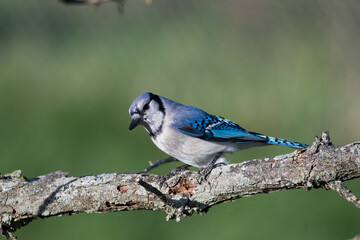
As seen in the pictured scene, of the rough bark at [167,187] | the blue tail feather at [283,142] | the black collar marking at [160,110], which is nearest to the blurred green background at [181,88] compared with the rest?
the black collar marking at [160,110]

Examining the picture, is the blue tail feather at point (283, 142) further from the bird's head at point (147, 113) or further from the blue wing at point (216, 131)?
the bird's head at point (147, 113)

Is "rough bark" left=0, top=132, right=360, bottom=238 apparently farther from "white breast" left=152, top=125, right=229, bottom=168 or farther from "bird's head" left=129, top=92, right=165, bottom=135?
"bird's head" left=129, top=92, right=165, bottom=135

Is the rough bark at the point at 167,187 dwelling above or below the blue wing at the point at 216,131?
below

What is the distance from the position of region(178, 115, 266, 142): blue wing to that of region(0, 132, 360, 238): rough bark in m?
0.58

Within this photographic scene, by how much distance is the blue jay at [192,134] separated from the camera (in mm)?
2832

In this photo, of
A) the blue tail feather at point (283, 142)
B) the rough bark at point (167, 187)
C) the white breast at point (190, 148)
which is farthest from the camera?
the white breast at point (190, 148)

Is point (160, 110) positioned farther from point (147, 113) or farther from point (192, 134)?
point (192, 134)

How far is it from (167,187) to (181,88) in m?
2.18

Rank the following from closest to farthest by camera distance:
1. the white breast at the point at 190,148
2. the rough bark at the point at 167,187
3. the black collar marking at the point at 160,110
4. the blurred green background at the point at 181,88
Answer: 1. the rough bark at the point at 167,187
2. the white breast at the point at 190,148
3. the black collar marking at the point at 160,110
4. the blurred green background at the point at 181,88

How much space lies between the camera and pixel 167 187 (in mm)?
2273

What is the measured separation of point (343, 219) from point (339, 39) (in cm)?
150

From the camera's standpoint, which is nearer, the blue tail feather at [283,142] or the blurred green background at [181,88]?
the blue tail feather at [283,142]

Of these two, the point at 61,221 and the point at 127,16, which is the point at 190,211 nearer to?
the point at 61,221

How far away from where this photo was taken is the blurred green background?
3422mm
